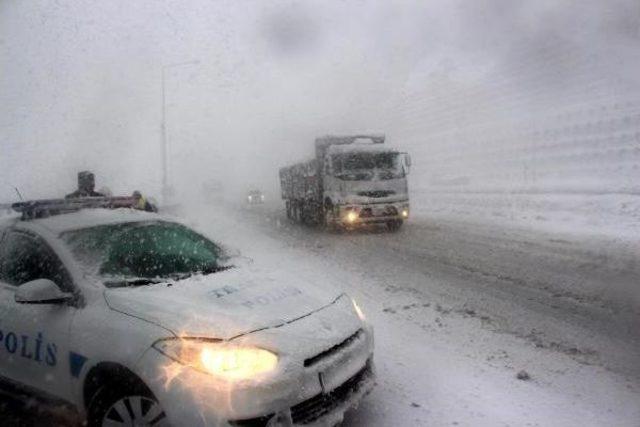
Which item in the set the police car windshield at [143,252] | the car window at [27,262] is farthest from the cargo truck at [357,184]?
the car window at [27,262]

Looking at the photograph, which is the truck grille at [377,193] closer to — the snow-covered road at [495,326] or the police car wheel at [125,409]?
the snow-covered road at [495,326]

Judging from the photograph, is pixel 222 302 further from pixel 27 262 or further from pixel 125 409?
pixel 27 262

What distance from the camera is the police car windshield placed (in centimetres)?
388

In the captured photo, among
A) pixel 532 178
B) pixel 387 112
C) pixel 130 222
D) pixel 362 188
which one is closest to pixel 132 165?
pixel 387 112

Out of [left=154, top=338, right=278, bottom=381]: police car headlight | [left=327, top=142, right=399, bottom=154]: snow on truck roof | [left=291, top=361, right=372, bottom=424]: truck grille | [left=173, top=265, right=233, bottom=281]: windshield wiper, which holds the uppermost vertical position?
[left=327, top=142, right=399, bottom=154]: snow on truck roof

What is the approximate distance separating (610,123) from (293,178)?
19.8m

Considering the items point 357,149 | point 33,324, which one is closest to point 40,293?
point 33,324

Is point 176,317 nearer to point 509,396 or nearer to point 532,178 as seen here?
point 509,396

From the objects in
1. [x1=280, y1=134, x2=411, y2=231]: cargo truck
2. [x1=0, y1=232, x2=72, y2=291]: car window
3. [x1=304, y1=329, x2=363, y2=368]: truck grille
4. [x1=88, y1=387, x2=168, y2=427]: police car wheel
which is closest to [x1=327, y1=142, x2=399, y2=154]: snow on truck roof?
[x1=280, y1=134, x2=411, y2=231]: cargo truck

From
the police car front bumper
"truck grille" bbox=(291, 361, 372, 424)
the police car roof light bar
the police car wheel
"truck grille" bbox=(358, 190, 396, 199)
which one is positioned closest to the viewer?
the police car front bumper

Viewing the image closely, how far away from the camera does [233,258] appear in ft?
15.6

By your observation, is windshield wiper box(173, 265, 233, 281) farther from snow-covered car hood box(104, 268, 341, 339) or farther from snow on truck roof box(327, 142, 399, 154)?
snow on truck roof box(327, 142, 399, 154)

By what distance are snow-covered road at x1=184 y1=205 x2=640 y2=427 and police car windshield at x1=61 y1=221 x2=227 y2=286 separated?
1.38 ft

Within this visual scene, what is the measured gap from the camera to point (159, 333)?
3.10m
